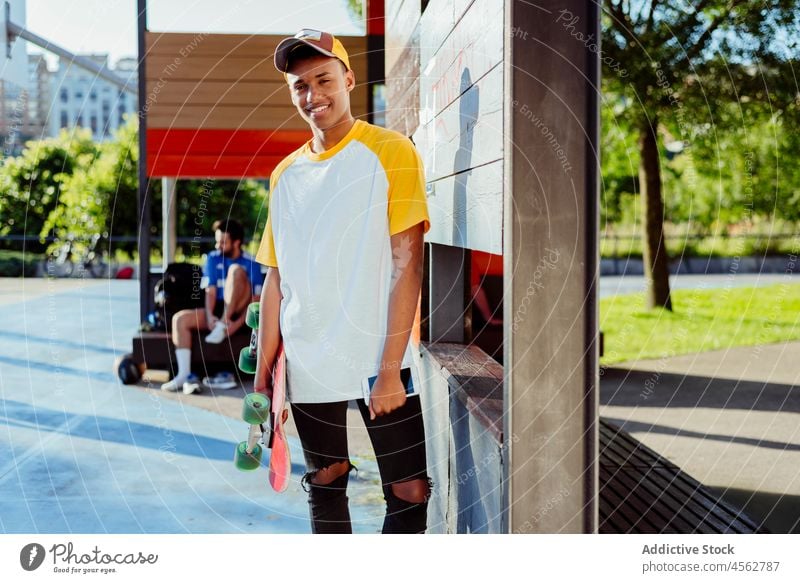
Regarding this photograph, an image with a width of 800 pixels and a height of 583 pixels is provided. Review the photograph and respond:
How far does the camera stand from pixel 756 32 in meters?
10.1

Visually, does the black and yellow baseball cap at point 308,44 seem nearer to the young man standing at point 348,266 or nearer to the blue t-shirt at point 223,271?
the young man standing at point 348,266

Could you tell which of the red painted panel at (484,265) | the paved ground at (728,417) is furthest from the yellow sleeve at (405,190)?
the red painted panel at (484,265)

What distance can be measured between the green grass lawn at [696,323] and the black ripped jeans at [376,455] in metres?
6.80

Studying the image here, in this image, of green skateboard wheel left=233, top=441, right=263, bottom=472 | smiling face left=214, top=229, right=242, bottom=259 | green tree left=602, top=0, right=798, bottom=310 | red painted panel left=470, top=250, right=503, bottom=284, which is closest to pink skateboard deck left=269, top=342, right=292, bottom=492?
green skateboard wheel left=233, top=441, right=263, bottom=472

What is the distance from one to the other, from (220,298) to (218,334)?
1.06ft

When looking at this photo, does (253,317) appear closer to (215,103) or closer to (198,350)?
(198,350)

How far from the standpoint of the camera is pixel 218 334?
356 inches

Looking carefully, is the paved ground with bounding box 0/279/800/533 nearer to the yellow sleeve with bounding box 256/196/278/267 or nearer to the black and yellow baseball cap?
the yellow sleeve with bounding box 256/196/278/267

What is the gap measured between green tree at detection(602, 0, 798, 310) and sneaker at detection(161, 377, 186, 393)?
4671mm

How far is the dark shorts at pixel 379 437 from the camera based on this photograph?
326 cm

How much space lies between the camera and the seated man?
8.20m

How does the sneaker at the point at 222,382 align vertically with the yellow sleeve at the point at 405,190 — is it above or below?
below
